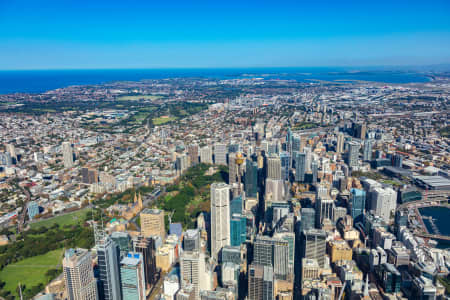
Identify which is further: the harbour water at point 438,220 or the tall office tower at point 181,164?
the tall office tower at point 181,164

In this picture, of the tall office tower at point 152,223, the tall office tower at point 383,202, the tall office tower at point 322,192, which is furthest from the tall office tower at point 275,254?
the tall office tower at point 383,202

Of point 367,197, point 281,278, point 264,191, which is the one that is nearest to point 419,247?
point 367,197

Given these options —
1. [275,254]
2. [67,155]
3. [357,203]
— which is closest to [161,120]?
[67,155]

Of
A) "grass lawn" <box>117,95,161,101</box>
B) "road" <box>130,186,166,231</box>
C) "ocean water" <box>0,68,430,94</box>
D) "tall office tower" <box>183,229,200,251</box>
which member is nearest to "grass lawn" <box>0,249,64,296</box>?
"road" <box>130,186,166,231</box>

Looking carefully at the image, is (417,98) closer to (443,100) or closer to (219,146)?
(443,100)

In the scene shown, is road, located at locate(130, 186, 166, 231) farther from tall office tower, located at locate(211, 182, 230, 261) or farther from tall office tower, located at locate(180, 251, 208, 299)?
tall office tower, located at locate(180, 251, 208, 299)

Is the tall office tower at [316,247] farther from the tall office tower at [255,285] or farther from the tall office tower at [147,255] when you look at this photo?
the tall office tower at [147,255]
